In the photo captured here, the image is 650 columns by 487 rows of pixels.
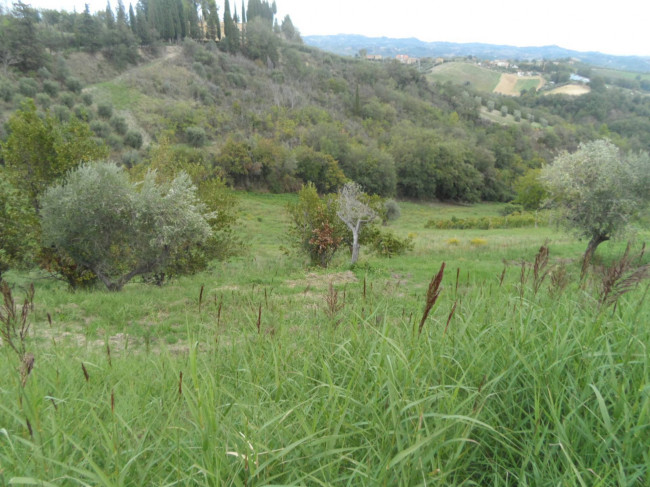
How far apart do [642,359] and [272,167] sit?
52.3 metres

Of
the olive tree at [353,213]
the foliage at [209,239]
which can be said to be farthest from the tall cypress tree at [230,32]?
the olive tree at [353,213]

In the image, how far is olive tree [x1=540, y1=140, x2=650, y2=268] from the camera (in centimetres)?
1606

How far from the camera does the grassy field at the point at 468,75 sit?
5806 inches

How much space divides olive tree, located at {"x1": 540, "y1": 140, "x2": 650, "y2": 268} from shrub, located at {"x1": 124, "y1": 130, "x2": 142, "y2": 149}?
46659 millimetres

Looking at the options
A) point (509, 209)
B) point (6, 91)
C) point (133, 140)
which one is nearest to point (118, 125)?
point (133, 140)

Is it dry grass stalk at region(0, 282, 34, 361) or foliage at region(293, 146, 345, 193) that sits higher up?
dry grass stalk at region(0, 282, 34, 361)

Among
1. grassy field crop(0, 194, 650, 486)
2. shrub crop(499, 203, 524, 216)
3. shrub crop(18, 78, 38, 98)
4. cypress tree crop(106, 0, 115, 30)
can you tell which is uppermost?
cypress tree crop(106, 0, 115, 30)

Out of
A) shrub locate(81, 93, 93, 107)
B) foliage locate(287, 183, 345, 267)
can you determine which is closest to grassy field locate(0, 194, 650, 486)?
foliage locate(287, 183, 345, 267)

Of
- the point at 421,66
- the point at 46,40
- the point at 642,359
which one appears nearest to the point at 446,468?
the point at 642,359

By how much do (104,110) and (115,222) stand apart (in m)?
47.3

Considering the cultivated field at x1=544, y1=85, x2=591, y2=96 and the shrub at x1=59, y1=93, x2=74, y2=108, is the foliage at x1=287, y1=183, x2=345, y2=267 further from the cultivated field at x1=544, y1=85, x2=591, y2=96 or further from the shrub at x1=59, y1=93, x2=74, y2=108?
the cultivated field at x1=544, y1=85, x2=591, y2=96

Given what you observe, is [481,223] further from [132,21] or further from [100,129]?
[132,21]

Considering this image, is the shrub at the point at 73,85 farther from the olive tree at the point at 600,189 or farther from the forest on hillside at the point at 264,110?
the olive tree at the point at 600,189

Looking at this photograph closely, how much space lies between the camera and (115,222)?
1258 cm
